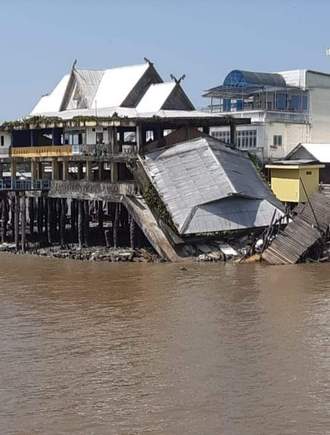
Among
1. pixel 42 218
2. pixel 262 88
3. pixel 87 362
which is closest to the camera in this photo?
pixel 87 362

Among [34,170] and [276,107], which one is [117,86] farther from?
[276,107]

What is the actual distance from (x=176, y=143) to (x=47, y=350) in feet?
65.0

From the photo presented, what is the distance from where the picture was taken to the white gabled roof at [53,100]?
157 ft

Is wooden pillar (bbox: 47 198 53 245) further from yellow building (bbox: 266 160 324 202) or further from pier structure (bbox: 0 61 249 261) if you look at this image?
yellow building (bbox: 266 160 324 202)

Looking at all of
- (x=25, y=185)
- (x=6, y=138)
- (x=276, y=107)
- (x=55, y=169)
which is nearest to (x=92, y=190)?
(x=25, y=185)

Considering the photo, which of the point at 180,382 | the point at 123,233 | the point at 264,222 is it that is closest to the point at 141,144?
the point at 123,233

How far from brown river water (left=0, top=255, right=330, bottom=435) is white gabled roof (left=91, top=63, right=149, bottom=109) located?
18775mm

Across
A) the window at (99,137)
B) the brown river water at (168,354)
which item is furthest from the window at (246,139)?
the brown river water at (168,354)

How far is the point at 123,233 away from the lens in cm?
3691

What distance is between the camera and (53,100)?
48438mm

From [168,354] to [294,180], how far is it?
20.9 m

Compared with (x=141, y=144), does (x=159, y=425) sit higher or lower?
lower

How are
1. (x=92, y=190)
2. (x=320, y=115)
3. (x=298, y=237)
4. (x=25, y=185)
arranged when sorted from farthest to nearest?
(x=320, y=115)
(x=25, y=185)
(x=92, y=190)
(x=298, y=237)

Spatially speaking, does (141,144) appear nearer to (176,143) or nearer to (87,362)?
(176,143)
